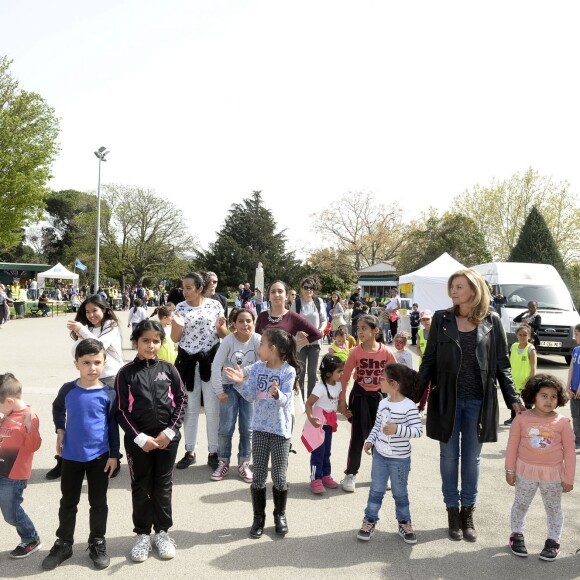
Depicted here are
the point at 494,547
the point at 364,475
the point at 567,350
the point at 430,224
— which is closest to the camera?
→ the point at 494,547

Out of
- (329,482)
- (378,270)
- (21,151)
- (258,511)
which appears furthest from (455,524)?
(378,270)

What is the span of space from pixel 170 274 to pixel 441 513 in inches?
2018

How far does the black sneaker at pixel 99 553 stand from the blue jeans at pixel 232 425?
1.84 meters

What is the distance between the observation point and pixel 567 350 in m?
14.3

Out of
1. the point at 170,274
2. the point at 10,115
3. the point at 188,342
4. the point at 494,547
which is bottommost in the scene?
the point at 494,547

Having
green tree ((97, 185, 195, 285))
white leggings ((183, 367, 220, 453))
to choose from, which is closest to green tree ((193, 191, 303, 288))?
green tree ((97, 185, 195, 285))

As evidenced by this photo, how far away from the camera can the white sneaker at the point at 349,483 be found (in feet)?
16.6

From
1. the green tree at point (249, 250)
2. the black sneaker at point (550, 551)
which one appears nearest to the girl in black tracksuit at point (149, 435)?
the black sneaker at point (550, 551)

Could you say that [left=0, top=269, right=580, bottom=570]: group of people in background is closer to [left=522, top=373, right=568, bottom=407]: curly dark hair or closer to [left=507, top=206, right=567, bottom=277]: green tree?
[left=522, top=373, right=568, bottom=407]: curly dark hair

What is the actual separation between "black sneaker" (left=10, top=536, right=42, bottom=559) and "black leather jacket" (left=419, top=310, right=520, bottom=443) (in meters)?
2.84

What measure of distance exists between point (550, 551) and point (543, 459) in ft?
1.95

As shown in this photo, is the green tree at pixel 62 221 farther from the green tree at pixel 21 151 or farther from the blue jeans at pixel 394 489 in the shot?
the blue jeans at pixel 394 489

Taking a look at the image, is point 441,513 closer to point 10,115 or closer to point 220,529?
point 220,529

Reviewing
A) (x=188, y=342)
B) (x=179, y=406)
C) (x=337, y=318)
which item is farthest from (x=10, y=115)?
(x=179, y=406)
